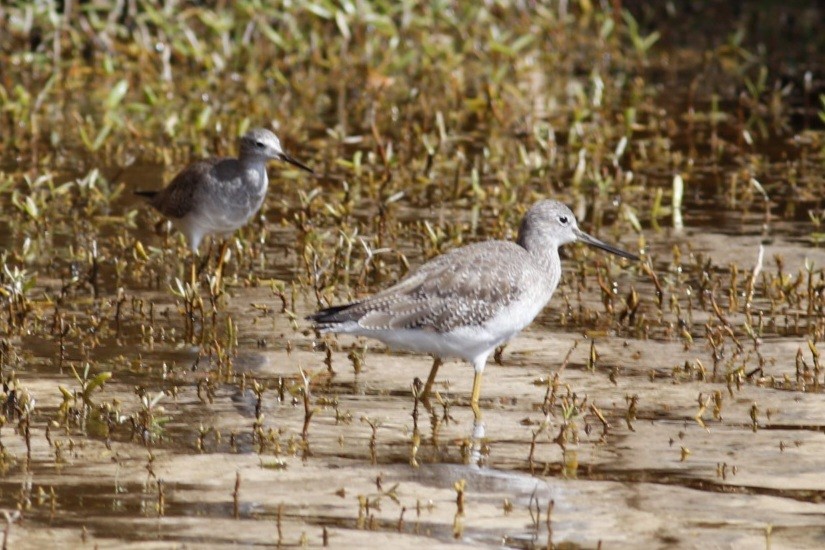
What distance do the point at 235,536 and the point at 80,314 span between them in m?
3.46

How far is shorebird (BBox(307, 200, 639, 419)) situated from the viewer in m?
7.33

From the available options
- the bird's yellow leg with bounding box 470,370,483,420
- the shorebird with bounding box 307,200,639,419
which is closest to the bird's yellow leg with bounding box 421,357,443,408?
the shorebird with bounding box 307,200,639,419

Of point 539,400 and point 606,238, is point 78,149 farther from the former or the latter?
point 539,400

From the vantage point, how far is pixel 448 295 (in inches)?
296

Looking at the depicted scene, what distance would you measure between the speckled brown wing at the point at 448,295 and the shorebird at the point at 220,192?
2.28 metres

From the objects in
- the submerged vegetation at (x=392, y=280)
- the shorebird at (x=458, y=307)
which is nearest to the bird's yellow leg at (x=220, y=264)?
the submerged vegetation at (x=392, y=280)

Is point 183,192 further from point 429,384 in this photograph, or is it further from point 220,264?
point 429,384

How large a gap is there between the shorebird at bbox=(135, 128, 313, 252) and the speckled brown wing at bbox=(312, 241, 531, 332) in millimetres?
2283

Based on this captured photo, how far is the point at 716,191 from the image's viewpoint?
12.1 metres

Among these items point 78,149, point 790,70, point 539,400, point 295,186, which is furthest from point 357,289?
point 790,70

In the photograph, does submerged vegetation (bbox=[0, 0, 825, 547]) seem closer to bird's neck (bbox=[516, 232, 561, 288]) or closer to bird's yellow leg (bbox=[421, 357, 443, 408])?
bird's yellow leg (bbox=[421, 357, 443, 408])

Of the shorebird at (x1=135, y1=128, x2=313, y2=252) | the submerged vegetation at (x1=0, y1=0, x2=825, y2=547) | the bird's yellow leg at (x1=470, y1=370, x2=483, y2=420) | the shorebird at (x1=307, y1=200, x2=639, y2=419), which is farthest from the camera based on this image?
the shorebird at (x1=135, y1=128, x2=313, y2=252)

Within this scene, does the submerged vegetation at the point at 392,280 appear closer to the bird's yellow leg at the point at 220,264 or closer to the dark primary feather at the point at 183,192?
the bird's yellow leg at the point at 220,264

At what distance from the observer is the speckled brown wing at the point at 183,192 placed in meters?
9.80
